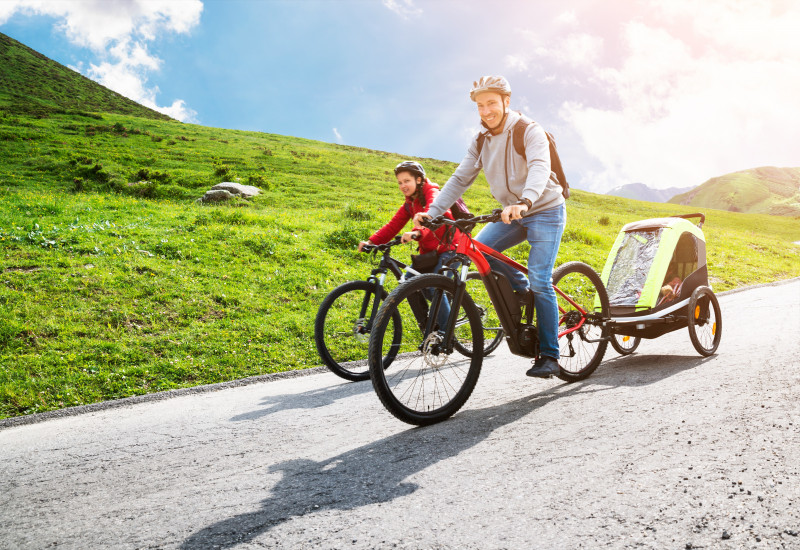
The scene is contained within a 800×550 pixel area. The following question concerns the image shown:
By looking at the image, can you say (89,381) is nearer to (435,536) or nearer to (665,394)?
(435,536)

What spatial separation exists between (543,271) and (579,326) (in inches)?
46.2

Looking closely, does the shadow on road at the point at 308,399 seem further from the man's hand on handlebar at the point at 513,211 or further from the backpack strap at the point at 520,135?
the backpack strap at the point at 520,135

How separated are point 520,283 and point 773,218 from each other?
6934 centimetres

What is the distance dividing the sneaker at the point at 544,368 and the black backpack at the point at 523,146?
152cm

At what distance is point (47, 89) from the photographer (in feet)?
228

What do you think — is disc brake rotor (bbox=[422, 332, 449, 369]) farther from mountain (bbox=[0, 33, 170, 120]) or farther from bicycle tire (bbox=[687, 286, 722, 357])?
mountain (bbox=[0, 33, 170, 120])

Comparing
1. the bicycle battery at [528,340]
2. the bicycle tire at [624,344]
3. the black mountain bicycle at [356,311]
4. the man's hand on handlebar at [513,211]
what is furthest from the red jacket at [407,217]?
the bicycle tire at [624,344]

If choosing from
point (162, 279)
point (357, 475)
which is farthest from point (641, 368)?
point (162, 279)

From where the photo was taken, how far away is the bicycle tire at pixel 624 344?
662 centimetres

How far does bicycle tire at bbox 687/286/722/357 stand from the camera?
6152 mm

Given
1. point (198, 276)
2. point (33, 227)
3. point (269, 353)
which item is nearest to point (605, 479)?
point (269, 353)

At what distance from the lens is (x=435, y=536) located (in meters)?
2.54

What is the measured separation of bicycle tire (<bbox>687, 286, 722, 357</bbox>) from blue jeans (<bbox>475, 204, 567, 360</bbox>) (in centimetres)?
241

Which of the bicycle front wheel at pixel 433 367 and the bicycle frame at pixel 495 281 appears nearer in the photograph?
the bicycle front wheel at pixel 433 367
